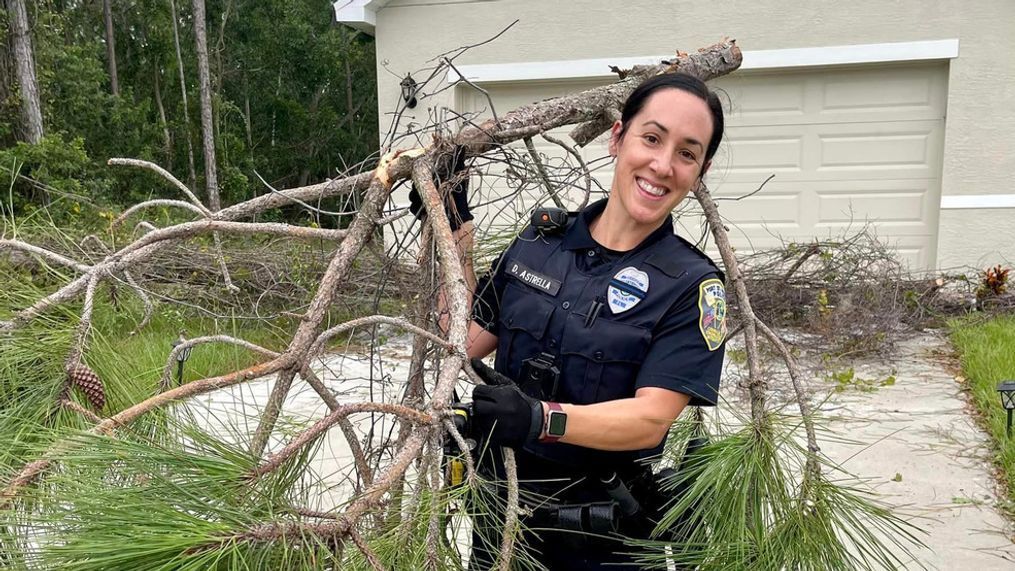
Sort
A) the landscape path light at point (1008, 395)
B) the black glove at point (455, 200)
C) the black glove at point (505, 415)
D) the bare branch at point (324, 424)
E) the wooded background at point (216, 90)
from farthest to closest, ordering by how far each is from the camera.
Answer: the wooded background at point (216, 90), the landscape path light at point (1008, 395), the black glove at point (455, 200), the black glove at point (505, 415), the bare branch at point (324, 424)

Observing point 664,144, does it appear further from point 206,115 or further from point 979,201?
point 206,115

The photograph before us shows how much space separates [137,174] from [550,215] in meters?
13.7

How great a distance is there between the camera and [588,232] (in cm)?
179

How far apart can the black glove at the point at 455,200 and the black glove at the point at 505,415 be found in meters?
0.48

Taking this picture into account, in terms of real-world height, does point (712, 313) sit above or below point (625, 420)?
above

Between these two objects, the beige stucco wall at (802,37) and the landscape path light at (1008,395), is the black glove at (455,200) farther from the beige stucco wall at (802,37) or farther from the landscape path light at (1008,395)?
the beige stucco wall at (802,37)

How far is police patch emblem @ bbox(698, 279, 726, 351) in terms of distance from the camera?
5.13 feet

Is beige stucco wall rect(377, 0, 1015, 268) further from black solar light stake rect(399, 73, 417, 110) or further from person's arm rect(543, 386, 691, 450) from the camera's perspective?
person's arm rect(543, 386, 691, 450)

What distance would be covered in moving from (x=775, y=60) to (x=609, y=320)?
561cm

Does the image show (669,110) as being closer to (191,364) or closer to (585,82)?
(191,364)

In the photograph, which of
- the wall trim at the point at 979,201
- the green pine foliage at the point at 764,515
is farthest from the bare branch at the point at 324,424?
the wall trim at the point at 979,201

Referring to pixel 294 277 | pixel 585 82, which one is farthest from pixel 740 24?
pixel 294 277

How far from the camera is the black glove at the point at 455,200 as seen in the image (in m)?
1.67

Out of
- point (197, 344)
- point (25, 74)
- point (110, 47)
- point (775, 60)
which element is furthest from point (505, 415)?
point (110, 47)
